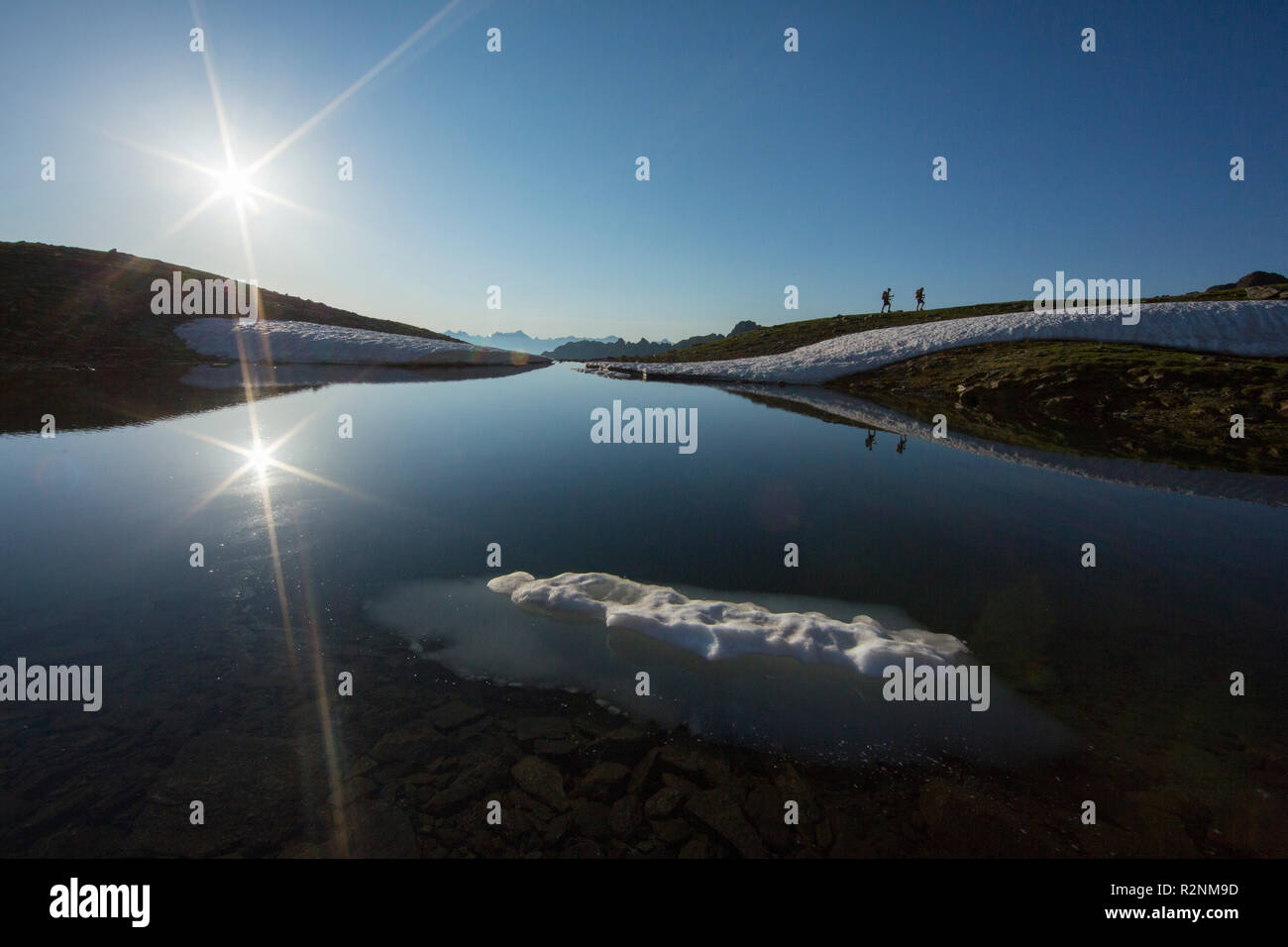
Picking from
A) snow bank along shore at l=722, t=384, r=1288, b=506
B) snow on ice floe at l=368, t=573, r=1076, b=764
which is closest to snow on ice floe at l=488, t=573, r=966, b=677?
snow on ice floe at l=368, t=573, r=1076, b=764

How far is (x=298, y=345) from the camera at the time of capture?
67438 millimetres

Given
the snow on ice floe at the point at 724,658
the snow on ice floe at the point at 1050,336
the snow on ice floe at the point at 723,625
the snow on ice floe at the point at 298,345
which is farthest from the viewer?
the snow on ice floe at the point at 298,345

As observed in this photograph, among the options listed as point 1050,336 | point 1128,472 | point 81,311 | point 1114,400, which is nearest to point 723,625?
point 1128,472

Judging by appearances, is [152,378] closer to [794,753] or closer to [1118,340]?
[794,753]

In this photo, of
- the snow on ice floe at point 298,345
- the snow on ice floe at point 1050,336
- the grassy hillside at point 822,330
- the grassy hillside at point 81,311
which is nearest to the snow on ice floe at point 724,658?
the snow on ice floe at point 1050,336

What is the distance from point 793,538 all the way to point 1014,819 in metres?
7.87

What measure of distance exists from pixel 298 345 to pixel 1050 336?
90.0 m

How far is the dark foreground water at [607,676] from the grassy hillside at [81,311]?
52842 millimetres

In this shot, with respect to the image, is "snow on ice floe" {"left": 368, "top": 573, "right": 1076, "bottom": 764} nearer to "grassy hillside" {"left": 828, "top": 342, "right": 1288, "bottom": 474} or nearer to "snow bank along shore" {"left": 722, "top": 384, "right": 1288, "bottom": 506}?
"snow bank along shore" {"left": 722, "top": 384, "right": 1288, "bottom": 506}

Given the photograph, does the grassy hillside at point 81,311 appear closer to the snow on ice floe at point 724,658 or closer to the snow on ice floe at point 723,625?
the snow on ice floe at point 724,658

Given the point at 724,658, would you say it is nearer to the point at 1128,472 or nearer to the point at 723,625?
the point at 723,625

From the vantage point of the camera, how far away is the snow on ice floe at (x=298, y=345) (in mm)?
62781

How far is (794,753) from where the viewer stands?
20.1ft
